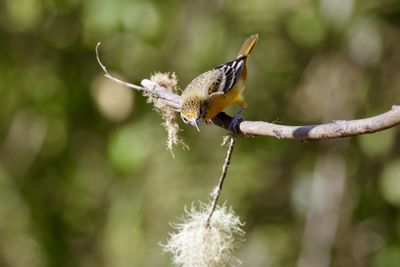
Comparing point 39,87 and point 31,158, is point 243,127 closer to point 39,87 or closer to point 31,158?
point 39,87

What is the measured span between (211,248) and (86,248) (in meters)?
3.58

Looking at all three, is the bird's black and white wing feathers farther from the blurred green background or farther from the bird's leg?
the bird's leg

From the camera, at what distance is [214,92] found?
133 inches

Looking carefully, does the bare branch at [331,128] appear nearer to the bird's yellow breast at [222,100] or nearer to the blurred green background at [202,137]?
the bird's yellow breast at [222,100]

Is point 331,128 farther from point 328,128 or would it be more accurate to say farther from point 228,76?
point 228,76

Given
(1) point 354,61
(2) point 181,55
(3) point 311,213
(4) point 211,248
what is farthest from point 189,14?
(4) point 211,248

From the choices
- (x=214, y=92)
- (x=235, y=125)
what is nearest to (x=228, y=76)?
(x=214, y=92)

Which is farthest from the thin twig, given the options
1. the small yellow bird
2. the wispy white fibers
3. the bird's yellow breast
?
the bird's yellow breast

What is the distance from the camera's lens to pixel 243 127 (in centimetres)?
220

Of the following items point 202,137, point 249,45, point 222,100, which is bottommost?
point 222,100

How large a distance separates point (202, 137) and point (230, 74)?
64.1 inches

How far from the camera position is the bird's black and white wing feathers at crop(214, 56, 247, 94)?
11.2 ft

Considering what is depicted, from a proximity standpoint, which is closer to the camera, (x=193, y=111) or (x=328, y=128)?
(x=328, y=128)

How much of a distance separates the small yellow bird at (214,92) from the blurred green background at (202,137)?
2.51ft
